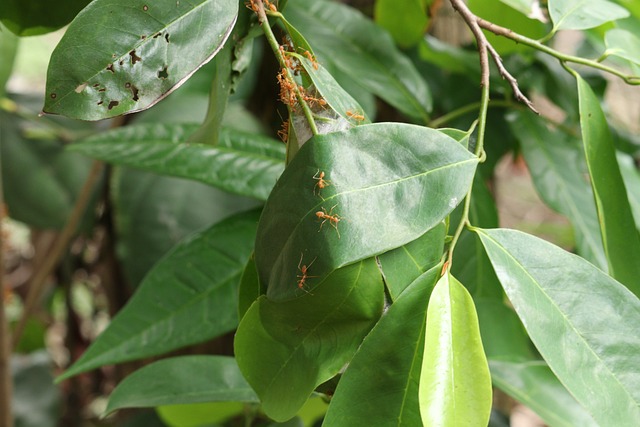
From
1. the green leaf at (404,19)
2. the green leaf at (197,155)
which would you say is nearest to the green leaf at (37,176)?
the green leaf at (197,155)

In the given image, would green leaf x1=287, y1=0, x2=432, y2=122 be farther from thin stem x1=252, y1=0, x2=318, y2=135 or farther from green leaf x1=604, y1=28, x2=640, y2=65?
thin stem x1=252, y1=0, x2=318, y2=135

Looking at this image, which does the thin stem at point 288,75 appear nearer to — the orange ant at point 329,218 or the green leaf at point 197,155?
the orange ant at point 329,218

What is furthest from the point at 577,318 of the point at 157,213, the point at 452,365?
the point at 157,213

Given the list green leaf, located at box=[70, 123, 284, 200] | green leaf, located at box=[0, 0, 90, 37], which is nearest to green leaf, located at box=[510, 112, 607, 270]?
green leaf, located at box=[70, 123, 284, 200]

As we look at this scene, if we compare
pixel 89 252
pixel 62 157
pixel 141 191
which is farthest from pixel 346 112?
pixel 89 252

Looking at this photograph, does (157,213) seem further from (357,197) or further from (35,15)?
(357,197)

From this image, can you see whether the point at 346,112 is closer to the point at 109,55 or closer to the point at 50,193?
the point at 109,55
